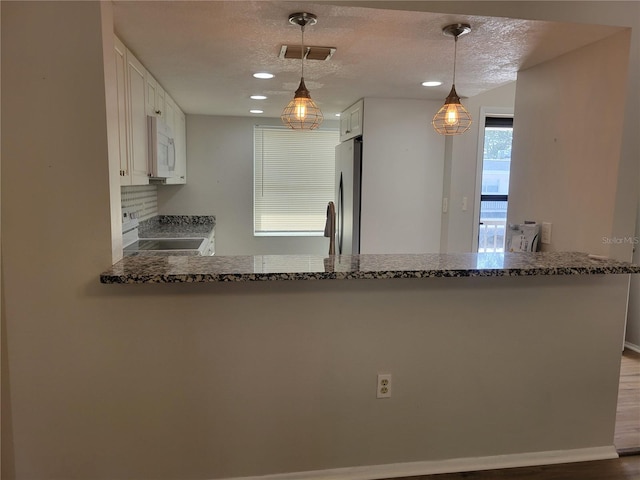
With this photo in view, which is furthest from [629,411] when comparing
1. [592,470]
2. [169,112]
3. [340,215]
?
[169,112]

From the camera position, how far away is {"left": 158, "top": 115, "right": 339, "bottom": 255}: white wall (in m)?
5.17

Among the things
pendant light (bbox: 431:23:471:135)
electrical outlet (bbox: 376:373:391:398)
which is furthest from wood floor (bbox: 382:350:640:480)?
pendant light (bbox: 431:23:471:135)

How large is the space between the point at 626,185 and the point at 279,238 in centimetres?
394

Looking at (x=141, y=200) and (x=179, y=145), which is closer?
(x=141, y=200)

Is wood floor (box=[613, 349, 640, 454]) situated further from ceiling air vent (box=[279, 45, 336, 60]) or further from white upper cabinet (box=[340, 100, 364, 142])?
white upper cabinet (box=[340, 100, 364, 142])

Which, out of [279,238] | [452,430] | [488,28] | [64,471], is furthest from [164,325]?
[279,238]

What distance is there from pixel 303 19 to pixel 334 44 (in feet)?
1.40

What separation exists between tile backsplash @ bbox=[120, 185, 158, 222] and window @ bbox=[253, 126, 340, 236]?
117 cm

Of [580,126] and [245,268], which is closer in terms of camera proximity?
[245,268]

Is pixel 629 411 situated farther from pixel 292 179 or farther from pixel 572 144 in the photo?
pixel 292 179

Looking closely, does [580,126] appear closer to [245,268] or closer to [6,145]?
[245,268]

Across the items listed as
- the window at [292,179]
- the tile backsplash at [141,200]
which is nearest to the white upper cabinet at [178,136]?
the tile backsplash at [141,200]

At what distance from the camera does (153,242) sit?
384cm

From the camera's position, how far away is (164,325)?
1788mm
